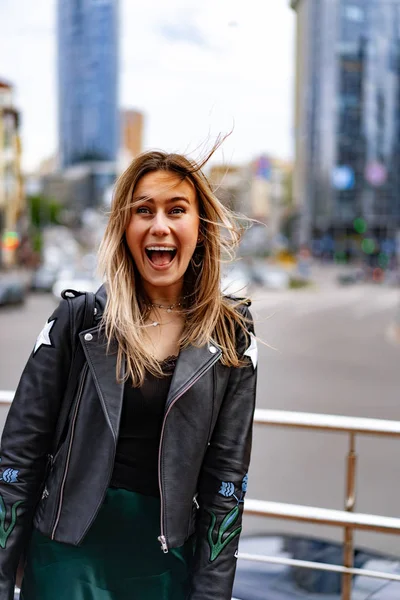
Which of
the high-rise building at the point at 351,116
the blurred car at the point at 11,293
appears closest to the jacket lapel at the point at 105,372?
the blurred car at the point at 11,293

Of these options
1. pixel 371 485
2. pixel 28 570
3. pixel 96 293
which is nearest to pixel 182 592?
pixel 28 570

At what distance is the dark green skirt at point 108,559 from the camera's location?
1.13 meters

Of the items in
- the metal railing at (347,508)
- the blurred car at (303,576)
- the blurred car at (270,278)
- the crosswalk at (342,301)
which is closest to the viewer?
the metal railing at (347,508)

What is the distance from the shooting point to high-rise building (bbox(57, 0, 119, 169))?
16.3 metres

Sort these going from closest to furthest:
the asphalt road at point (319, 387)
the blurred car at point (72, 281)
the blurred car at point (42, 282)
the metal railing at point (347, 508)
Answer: the metal railing at point (347, 508), the asphalt road at point (319, 387), the blurred car at point (72, 281), the blurred car at point (42, 282)

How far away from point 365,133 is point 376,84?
332 centimetres

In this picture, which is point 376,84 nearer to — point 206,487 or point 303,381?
point 303,381

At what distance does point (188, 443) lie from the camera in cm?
111

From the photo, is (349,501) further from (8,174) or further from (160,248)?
(8,174)

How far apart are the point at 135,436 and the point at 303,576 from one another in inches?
53.9

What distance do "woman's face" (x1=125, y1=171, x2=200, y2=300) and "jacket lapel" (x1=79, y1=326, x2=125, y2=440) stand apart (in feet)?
0.46

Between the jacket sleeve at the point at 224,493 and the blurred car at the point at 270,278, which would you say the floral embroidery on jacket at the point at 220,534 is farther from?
the blurred car at the point at 270,278

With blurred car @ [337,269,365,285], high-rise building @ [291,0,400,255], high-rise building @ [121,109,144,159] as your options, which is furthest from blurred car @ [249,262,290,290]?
high-rise building @ [291,0,400,255]

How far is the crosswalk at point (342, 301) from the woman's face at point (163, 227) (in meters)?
22.4
